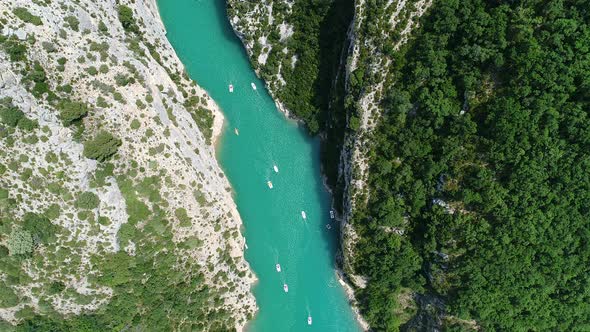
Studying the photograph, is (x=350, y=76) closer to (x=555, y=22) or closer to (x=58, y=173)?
(x=555, y=22)

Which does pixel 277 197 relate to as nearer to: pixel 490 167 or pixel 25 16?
pixel 490 167

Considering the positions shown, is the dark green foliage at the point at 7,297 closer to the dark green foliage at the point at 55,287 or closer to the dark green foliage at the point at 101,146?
the dark green foliage at the point at 55,287

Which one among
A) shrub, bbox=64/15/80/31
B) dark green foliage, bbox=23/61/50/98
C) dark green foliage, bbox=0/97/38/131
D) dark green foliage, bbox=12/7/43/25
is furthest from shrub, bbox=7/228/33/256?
shrub, bbox=64/15/80/31

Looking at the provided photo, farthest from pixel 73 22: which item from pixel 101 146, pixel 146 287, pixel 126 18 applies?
pixel 146 287

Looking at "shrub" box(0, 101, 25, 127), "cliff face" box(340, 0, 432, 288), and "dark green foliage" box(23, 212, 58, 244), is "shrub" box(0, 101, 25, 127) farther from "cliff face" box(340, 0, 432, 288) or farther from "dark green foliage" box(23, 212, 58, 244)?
"cliff face" box(340, 0, 432, 288)

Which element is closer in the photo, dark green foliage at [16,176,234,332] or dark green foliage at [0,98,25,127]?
dark green foliage at [0,98,25,127]

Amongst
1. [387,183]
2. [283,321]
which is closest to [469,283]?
[387,183]
